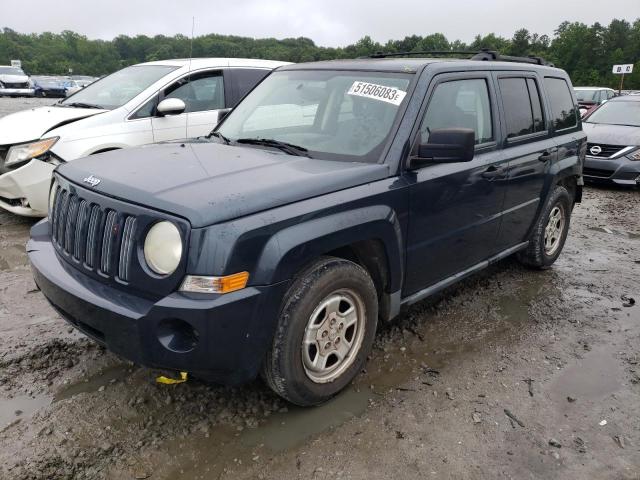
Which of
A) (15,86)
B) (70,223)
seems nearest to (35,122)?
(70,223)

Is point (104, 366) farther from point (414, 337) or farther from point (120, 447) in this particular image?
point (414, 337)

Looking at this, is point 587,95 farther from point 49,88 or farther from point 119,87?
point 49,88

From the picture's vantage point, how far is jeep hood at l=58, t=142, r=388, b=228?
237 centimetres

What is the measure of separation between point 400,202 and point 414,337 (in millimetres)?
1194

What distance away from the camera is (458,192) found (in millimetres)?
3451

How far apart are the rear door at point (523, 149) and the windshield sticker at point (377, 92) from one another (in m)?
1.09

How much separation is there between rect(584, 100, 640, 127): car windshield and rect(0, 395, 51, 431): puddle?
10506 mm

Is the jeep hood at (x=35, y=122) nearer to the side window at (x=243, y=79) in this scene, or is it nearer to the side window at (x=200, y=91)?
the side window at (x=200, y=91)

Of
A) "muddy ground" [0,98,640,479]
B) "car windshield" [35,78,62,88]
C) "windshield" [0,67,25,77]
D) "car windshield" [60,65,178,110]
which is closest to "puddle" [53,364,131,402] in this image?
"muddy ground" [0,98,640,479]

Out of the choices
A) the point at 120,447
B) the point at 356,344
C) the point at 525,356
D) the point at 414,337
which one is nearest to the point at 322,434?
the point at 356,344

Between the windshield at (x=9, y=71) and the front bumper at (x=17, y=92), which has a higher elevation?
the windshield at (x=9, y=71)

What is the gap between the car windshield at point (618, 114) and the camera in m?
10.0

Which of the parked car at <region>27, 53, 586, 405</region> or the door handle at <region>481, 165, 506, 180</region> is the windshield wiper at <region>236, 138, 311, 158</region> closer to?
the parked car at <region>27, 53, 586, 405</region>

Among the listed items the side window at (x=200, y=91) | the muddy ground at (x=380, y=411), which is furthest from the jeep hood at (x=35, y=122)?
the muddy ground at (x=380, y=411)
